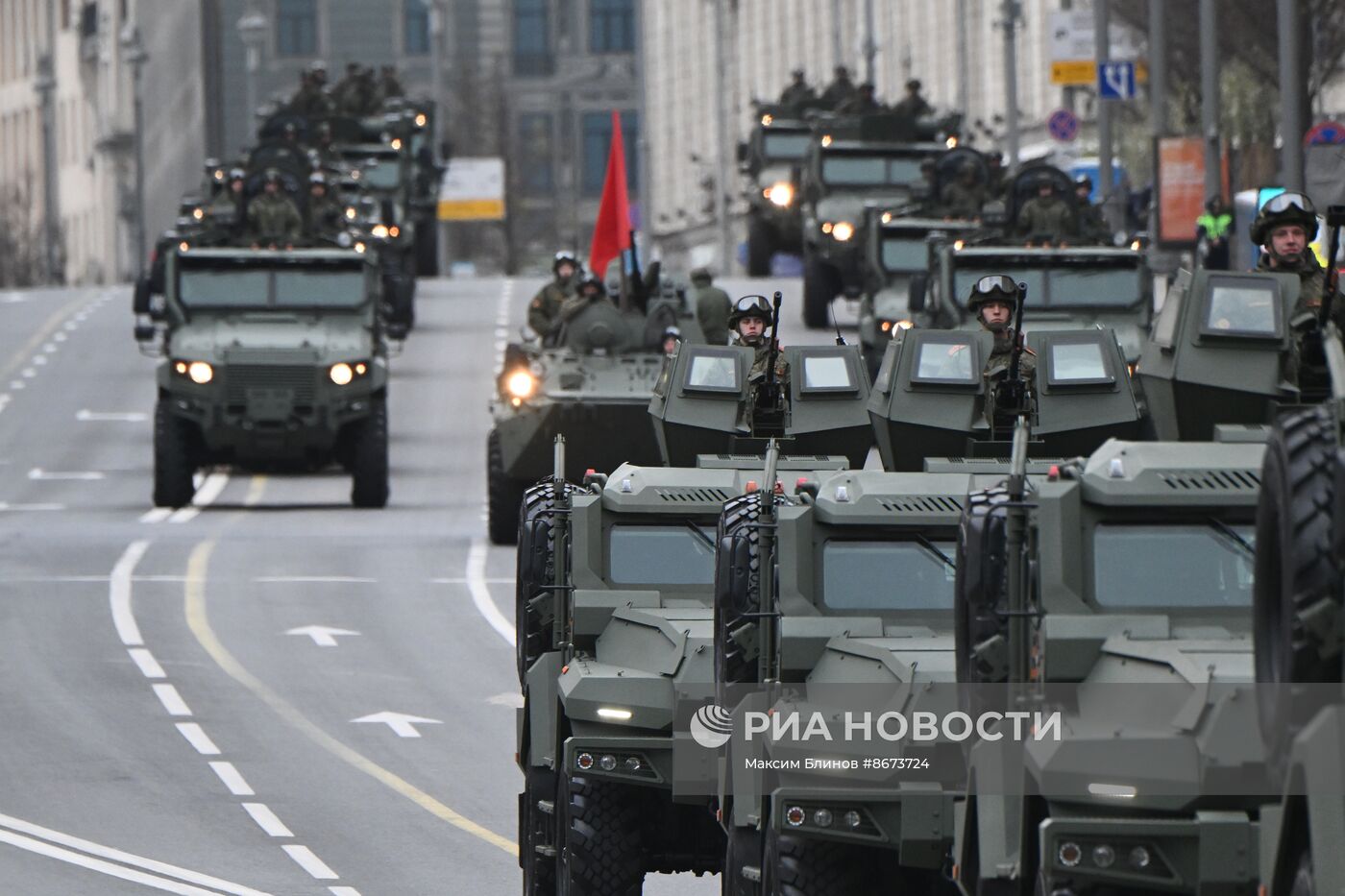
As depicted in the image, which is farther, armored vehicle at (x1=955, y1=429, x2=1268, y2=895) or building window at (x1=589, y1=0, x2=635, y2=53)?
building window at (x1=589, y1=0, x2=635, y2=53)

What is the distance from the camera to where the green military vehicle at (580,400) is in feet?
93.5

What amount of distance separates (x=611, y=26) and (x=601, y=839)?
358 feet

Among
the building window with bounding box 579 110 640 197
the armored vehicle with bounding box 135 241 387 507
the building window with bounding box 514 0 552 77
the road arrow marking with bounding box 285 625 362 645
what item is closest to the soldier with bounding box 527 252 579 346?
the armored vehicle with bounding box 135 241 387 507

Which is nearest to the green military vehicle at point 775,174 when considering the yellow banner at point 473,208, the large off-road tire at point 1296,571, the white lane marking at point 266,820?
the white lane marking at point 266,820

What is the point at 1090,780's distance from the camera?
9.56 meters

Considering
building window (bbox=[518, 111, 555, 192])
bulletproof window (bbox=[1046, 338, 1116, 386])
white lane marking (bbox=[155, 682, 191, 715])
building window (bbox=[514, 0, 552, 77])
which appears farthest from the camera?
building window (bbox=[514, 0, 552, 77])

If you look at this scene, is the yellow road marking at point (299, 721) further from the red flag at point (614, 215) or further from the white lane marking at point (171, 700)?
the red flag at point (614, 215)

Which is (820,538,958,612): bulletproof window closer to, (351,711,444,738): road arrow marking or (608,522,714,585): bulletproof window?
(608,522,714,585): bulletproof window

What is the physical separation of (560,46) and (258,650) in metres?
98.0

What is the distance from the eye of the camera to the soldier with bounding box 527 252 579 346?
30391 millimetres

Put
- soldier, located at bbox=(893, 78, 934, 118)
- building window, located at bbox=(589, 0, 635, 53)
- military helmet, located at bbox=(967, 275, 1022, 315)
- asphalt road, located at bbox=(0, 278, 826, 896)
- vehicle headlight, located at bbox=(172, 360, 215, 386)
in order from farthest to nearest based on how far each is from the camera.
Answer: building window, located at bbox=(589, 0, 635, 53) < soldier, located at bbox=(893, 78, 934, 118) < vehicle headlight, located at bbox=(172, 360, 215, 386) < asphalt road, located at bbox=(0, 278, 826, 896) < military helmet, located at bbox=(967, 275, 1022, 315)

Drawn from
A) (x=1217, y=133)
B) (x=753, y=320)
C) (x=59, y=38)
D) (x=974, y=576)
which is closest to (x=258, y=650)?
(x=753, y=320)

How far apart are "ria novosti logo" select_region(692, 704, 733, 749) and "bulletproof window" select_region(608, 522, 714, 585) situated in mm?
1443

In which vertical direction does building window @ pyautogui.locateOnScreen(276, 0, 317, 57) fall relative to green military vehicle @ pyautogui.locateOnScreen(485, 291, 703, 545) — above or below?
above
